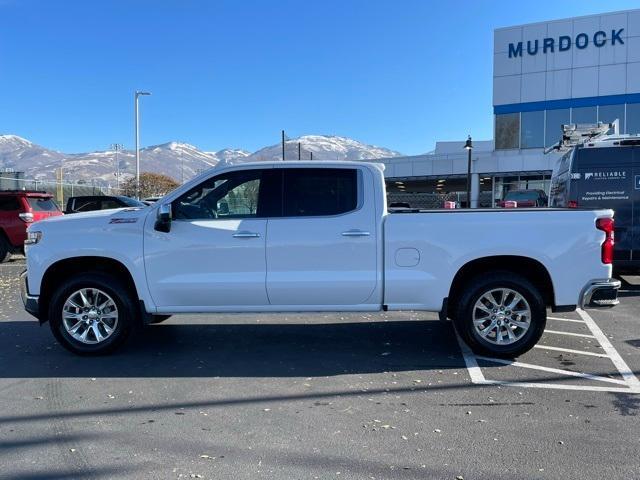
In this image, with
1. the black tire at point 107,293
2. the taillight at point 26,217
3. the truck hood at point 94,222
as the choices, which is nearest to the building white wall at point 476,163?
the taillight at point 26,217

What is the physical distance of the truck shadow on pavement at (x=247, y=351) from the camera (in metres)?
5.61

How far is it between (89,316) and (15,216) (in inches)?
394

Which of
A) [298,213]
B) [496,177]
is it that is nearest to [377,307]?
[298,213]

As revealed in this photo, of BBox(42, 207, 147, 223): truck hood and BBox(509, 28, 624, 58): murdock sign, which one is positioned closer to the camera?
BBox(42, 207, 147, 223): truck hood

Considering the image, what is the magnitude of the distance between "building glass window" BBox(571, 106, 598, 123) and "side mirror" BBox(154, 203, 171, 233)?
32171 millimetres

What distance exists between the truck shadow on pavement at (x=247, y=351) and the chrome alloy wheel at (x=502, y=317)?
0.43 meters

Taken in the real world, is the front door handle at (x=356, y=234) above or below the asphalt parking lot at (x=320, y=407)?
above

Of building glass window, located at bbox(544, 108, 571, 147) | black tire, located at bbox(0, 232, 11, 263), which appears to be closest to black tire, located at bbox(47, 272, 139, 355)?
black tire, located at bbox(0, 232, 11, 263)

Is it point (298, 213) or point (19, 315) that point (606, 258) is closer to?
point (298, 213)

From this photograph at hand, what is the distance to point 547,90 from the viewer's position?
111ft

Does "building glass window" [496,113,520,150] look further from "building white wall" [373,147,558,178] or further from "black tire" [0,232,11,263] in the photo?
"black tire" [0,232,11,263]

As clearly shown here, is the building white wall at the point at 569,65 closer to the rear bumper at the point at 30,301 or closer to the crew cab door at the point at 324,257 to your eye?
the crew cab door at the point at 324,257

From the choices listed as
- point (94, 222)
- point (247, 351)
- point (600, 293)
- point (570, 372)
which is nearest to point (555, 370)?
point (570, 372)

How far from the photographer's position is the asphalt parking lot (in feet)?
12.0
